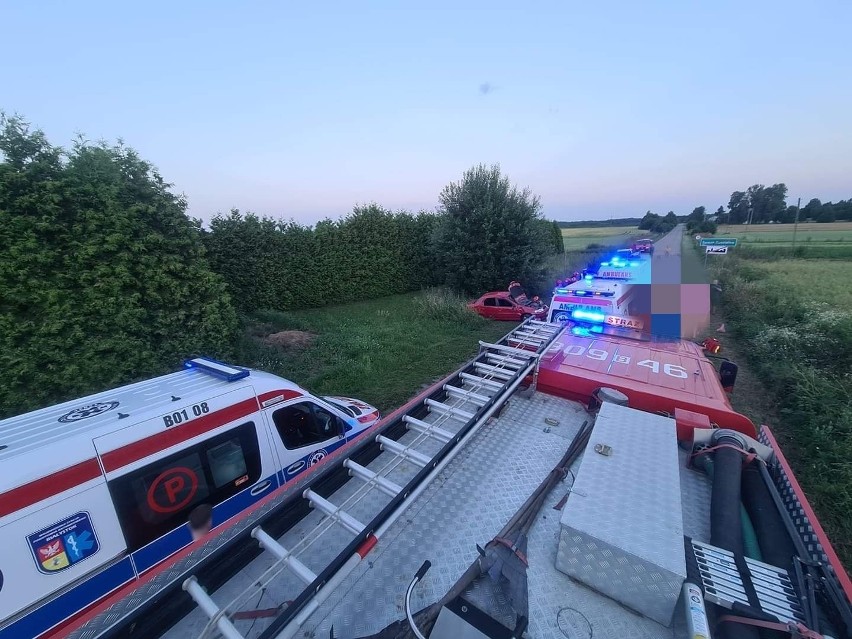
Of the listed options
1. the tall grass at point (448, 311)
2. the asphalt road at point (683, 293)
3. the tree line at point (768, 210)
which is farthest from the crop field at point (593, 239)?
the asphalt road at point (683, 293)

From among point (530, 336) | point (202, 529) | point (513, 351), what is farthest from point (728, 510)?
point (202, 529)

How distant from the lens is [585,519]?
6.16 ft

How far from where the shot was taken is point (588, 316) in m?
6.09

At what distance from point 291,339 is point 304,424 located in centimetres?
774

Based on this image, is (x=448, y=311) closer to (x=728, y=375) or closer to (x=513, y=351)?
(x=513, y=351)

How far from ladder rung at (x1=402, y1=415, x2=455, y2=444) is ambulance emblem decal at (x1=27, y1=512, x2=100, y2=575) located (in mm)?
2483

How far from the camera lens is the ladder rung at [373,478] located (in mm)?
2242

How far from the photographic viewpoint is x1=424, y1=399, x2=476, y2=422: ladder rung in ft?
10.3

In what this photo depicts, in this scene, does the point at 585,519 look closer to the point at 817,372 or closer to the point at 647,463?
the point at 647,463

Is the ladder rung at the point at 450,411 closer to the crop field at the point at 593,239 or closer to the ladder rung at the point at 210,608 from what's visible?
the ladder rung at the point at 210,608

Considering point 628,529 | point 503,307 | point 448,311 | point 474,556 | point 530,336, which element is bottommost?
point 503,307

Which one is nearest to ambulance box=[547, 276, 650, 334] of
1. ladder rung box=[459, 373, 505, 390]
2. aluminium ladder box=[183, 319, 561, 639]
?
aluminium ladder box=[183, 319, 561, 639]

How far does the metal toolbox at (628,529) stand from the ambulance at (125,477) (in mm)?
2008

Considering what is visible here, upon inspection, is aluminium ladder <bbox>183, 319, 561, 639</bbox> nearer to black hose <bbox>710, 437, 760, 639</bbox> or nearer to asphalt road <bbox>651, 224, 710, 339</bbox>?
black hose <bbox>710, 437, 760, 639</bbox>
